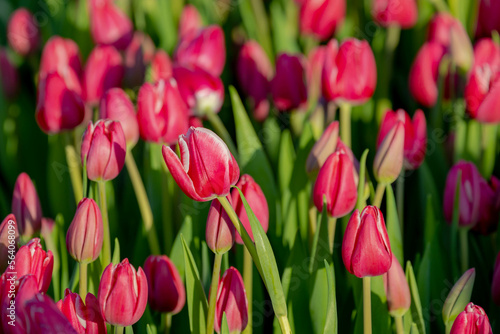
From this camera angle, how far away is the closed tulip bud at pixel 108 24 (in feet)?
4.71

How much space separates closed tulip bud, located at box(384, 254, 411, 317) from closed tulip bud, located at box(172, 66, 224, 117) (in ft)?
1.75

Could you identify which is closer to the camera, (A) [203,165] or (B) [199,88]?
(A) [203,165]

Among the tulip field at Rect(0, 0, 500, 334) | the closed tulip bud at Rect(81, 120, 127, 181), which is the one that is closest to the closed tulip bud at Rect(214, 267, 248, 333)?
the tulip field at Rect(0, 0, 500, 334)

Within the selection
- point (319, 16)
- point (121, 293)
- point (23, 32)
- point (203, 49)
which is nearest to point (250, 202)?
point (121, 293)

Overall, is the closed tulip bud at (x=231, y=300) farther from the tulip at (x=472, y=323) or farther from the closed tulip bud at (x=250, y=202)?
the tulip at (x=472, y=323)

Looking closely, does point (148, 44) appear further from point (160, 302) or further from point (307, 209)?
point (160, 302)

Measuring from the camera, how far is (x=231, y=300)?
2.54 ft

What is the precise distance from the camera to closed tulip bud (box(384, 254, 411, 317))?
81 cm

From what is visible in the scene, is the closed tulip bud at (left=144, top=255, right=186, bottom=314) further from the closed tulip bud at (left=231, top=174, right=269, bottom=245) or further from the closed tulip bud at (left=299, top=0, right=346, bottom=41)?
the closed tulip bud at (left=299, top=0, right=346, bottom=41)

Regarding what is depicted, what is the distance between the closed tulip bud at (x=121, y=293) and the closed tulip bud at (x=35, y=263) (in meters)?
0.07

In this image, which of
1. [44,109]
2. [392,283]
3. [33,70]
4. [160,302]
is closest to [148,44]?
[33,70]

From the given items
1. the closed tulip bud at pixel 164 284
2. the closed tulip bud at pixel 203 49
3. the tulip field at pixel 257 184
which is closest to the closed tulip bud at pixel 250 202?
the tulip field at pixel 257 184

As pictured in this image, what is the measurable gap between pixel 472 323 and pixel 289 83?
61cm

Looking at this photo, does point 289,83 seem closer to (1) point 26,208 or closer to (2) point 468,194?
(2) point 468,194
